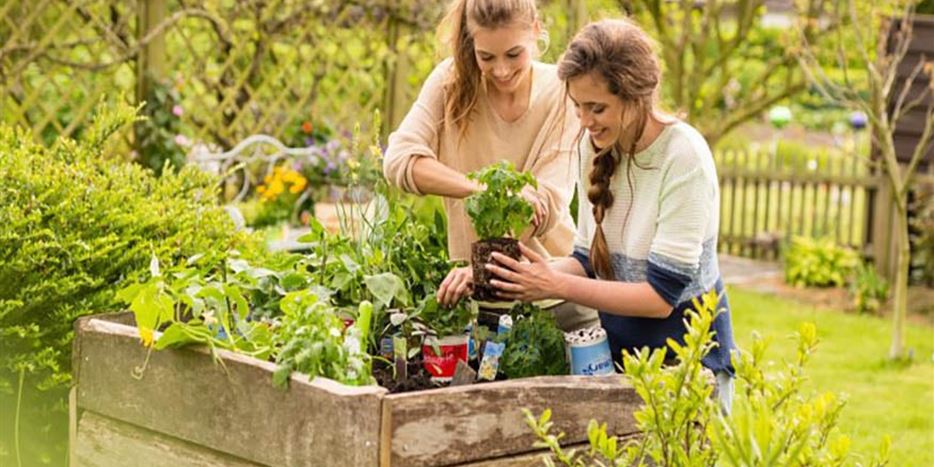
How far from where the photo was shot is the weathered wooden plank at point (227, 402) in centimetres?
229

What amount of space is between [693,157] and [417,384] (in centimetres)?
68

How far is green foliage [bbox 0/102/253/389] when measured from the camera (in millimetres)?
3160

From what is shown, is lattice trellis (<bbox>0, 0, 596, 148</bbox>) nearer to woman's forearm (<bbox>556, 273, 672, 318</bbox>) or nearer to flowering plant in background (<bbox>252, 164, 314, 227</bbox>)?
flowering plant in background (<bbox>252, 164, 314, 227</bbox>)

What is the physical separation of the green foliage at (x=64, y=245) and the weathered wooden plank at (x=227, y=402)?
0.41 metres

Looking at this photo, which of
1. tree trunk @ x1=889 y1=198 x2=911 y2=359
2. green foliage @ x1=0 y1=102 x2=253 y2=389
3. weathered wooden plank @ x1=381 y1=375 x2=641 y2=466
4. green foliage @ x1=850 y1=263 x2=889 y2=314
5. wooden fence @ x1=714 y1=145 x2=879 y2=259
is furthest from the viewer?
wooden fence @ x1=714 y1=145 x2=879 y2=259

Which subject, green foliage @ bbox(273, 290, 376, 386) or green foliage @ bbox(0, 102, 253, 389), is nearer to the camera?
green foliage @ bbox(273, 290, 376, 386)

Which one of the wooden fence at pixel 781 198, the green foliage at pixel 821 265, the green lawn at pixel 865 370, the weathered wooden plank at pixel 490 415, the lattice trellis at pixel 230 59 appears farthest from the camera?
the wooden fence at pixel 781 198

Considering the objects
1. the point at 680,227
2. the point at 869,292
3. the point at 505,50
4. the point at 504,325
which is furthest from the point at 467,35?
the point at 869,292

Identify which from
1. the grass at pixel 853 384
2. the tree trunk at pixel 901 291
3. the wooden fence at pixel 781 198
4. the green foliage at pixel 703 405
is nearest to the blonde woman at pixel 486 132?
the green foliage at pixel 703 405

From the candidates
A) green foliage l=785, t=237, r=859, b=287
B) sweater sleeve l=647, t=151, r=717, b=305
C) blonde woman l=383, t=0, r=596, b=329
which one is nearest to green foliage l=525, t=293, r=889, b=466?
sweater sleeve l=647, t=151, r=717, b=305

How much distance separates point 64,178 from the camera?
331cm

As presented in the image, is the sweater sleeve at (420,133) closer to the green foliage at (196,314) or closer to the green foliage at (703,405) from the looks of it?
the green foliage at (196,314)

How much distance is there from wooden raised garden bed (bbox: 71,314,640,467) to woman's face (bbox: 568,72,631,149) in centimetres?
47

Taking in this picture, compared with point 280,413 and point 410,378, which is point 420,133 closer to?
point 410,378
